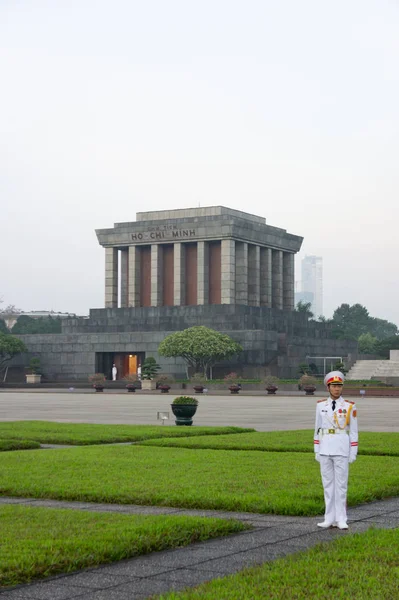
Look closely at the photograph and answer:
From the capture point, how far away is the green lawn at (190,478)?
13688mm

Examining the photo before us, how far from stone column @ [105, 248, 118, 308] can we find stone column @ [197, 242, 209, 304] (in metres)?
11.1

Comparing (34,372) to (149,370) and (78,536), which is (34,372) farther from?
(78,536)

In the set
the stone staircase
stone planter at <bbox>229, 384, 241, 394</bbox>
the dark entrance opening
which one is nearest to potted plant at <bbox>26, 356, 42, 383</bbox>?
the dark entrance opening

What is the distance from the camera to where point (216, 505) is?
1338 cm

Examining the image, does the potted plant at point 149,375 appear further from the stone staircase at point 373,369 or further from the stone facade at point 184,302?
the stone staircase at point 373,369

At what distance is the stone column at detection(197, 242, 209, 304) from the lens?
3706 inches

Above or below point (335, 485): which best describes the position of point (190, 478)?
below

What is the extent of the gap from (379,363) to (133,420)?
5942 cm

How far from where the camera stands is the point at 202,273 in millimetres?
94812

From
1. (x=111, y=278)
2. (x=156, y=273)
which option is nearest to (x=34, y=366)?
(x=111, y=278)

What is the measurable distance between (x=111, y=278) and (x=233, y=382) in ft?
101

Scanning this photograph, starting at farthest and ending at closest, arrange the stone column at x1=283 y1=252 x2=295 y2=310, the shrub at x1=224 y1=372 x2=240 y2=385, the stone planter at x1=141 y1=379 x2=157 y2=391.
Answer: the stone column at x1=283 y1=252 x2=295 y2=310, the stone planter at x1=141 y1=379 x2=157 y2=391, the shrub at x1=224 y1=372 x2=240 y2=385

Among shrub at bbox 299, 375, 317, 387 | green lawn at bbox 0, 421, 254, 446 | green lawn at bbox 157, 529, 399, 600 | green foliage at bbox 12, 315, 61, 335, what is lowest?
green lawn at bbox 157, 529, 399, 600

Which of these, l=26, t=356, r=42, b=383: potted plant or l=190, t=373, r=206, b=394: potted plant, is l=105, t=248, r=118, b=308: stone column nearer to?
l=26, t=356, r=42, b=383: potted plant
